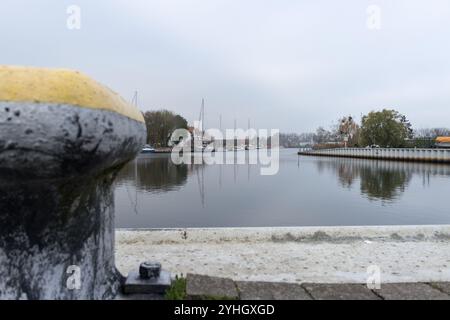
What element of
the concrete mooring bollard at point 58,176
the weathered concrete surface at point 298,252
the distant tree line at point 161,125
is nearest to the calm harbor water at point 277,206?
the weathered concrete surface at point 298,252

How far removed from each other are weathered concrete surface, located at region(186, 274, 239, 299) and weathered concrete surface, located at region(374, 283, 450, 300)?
1.10m

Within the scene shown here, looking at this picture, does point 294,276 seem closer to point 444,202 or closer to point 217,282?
point 217,282

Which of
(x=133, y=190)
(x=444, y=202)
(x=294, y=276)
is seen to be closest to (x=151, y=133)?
(x=133, y=190)

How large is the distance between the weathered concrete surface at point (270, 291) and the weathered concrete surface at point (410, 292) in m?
0.59

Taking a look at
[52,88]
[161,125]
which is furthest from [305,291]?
[161,125]

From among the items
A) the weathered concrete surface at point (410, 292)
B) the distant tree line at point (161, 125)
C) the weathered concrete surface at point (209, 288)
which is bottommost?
the weathered concrete surface at point (410, 292)

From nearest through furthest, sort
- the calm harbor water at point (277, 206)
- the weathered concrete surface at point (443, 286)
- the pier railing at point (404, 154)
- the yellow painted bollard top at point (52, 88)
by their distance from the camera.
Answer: the yellow painted bollard top at point (52, 88)
the weathered concrete surface at point (443, 286)
the calm harbor water at point (277, 206)
the pier railing at point (404, 154)

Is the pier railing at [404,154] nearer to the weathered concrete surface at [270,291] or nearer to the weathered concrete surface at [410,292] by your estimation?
the weathered concrete surface at [410,292]

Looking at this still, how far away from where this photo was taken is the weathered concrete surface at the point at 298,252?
4.14m

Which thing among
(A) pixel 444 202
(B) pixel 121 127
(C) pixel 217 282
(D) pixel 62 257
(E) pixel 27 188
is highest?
(B) pixel 121 127

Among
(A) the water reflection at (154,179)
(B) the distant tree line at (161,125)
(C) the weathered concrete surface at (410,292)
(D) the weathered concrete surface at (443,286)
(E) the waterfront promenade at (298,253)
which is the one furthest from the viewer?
(B) the distant tree line at (161,125)

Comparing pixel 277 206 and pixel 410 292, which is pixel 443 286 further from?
pixel 277 206

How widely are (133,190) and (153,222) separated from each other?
701cm

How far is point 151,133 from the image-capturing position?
71.7m
